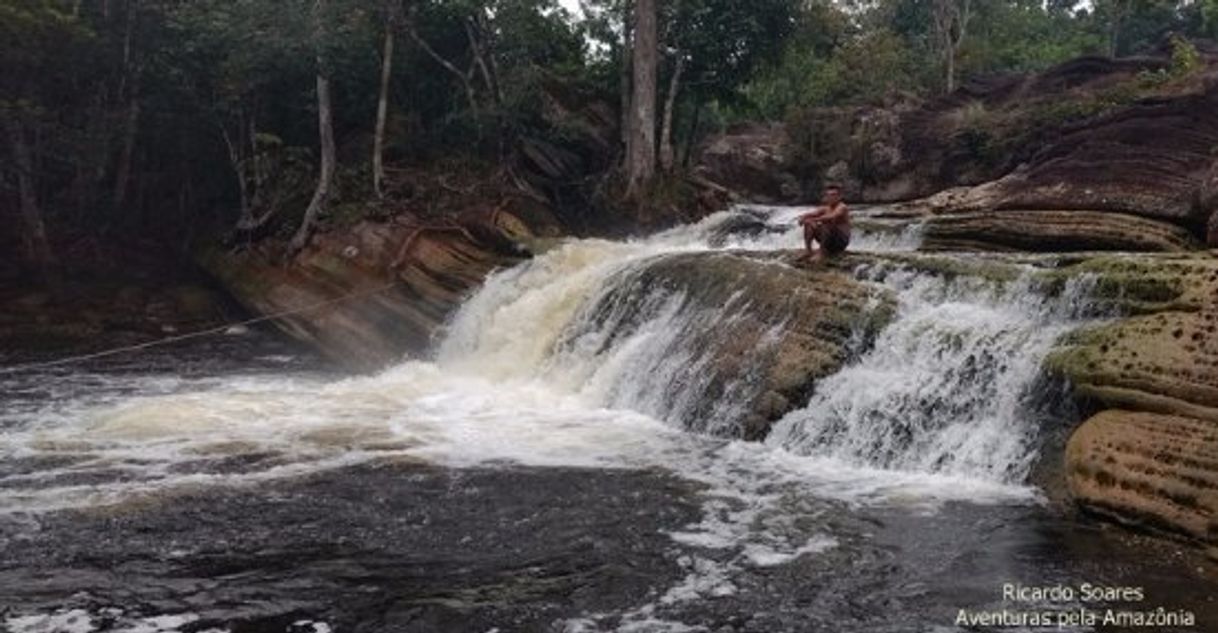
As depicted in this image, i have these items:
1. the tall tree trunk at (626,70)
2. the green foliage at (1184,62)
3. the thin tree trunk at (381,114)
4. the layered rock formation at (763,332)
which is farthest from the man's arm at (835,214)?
the tall tree trunk at (626,70)

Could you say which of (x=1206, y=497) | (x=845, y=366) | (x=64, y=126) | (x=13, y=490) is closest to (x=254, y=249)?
(x=64, y=126)

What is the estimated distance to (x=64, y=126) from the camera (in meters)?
21.4

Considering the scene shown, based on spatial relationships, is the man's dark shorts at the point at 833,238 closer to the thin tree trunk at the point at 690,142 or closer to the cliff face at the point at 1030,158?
the cliff face at the point at 1030,158

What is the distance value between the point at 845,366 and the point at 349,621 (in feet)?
20.0

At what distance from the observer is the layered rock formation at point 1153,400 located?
7289mm

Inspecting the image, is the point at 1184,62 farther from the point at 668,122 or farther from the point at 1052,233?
the point at 668,122

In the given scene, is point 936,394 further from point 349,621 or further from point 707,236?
point 707,236

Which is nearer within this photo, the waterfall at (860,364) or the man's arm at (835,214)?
the waterfall at (860,364)

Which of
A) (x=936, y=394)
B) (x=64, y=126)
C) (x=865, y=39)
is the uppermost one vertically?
(x=865, y=39)

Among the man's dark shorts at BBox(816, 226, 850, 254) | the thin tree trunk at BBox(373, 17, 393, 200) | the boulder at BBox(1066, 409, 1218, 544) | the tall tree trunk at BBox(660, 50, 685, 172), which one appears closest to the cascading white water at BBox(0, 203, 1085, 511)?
the boulder at BBox(1066, 409, 1218, 544)

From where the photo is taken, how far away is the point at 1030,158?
20.2 meters

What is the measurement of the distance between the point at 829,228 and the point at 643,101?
1004 cm

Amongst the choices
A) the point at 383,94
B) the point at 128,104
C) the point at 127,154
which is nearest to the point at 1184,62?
the point at 383,94

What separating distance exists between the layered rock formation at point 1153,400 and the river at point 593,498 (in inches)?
12.3
